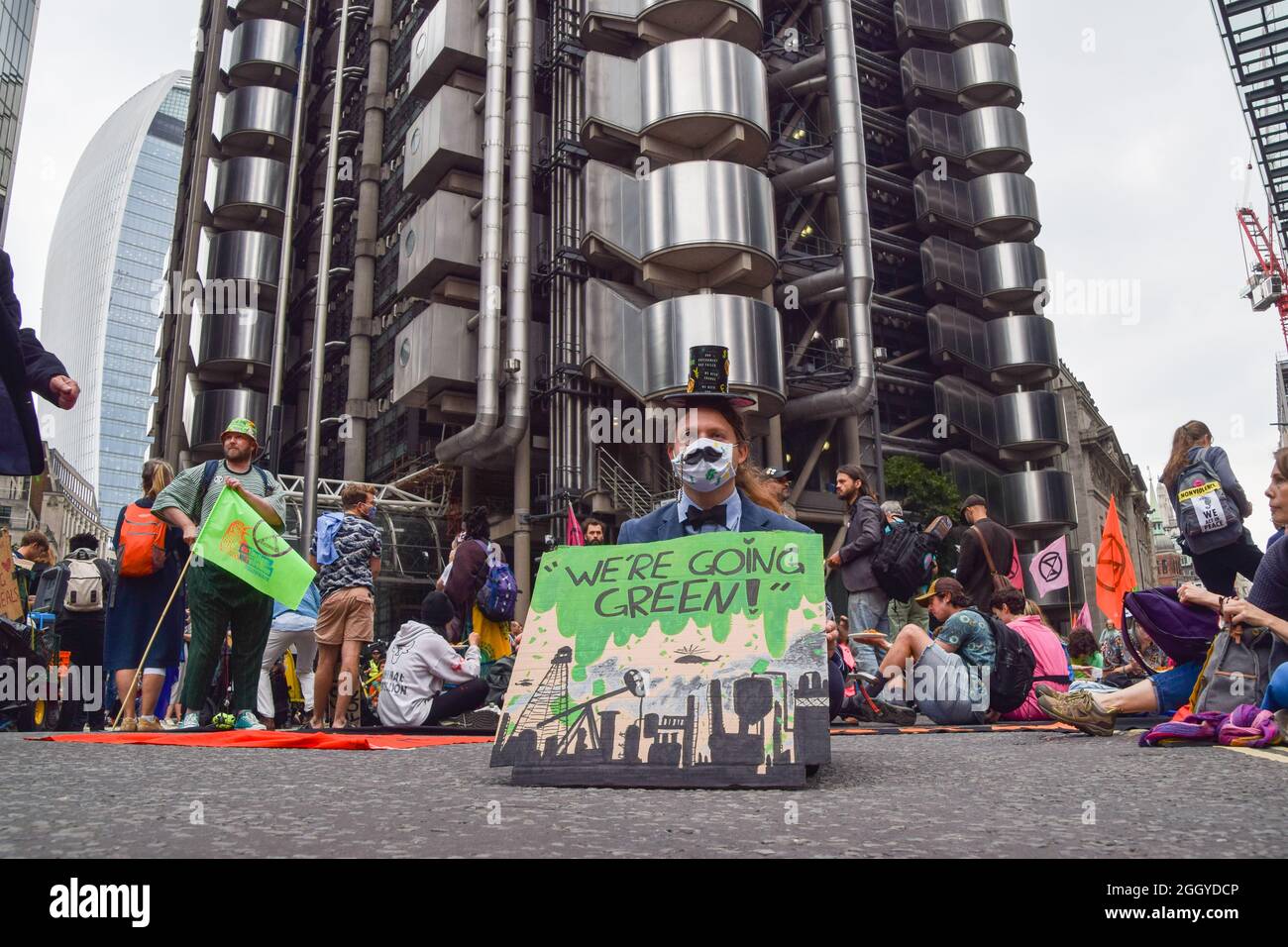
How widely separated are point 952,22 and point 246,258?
31.1 meters

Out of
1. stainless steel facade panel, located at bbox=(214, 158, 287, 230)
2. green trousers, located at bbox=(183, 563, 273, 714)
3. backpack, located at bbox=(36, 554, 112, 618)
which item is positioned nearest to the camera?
green trousers, located at bbox=(183, 563, 273, 714)

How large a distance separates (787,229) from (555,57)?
9.83 meters

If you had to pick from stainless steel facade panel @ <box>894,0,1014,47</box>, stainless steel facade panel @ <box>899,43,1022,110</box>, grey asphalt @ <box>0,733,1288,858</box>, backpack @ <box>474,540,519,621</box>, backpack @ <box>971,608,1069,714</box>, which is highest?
stainless steel facade panel @ <box>894,0,1014,47</box>

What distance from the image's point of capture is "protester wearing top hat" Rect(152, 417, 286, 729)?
649 cm

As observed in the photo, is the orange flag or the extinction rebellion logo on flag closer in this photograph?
the extinction rebellion logo on flag

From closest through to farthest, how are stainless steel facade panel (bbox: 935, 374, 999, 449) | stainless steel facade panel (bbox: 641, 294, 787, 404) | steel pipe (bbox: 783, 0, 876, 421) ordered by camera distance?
stainless steel facade panel (bbox: 641, 294, 787, 404), steel pipe (bbox: 783, 0, 876, 421), stainless steel facade panel (bbox: 935, 374, 999, 449)

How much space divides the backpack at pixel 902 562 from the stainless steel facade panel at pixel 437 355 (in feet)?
81.5

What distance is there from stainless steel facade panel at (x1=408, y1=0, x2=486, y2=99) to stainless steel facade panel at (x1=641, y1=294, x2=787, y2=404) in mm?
12318

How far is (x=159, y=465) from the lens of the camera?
7125 millimetres

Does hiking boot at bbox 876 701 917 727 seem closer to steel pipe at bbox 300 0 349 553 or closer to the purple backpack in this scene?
the purple backpack

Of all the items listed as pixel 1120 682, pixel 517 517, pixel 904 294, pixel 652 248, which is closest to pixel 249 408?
pixel 517 517

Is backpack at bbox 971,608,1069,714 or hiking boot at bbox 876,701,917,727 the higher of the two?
backpack at bbox 971,608,1069,714

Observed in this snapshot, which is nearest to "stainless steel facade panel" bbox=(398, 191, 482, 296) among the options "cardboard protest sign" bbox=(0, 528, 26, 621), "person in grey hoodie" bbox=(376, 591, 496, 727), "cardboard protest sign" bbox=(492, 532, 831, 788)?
"person in grey hoodie" bbox=(376, 591, 496, 727)

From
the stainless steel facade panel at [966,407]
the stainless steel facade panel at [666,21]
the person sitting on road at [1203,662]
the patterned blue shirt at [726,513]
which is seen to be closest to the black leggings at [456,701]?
the patterned blue shirt at [726,513]
